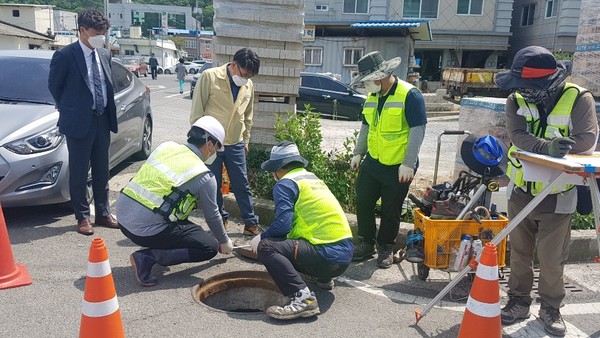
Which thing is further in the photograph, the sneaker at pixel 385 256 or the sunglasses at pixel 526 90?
the sneaker at pixel 385 256

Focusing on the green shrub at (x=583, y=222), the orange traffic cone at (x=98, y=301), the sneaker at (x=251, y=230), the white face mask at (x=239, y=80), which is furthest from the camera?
the green shrub at (x=583, y=222)

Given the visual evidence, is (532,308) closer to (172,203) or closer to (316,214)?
(316,214)

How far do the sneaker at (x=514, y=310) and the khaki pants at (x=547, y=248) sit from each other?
0.41ft

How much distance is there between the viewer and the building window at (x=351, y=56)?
23184mm

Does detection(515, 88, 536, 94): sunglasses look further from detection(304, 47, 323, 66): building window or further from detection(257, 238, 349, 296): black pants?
detection(304, 47, 323, 66): building window

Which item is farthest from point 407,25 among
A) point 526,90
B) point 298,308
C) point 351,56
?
point 298,308

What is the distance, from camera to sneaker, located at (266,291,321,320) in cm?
346

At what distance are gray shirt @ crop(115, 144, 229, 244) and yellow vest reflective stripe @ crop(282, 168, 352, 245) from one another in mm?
625

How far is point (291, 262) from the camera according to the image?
3697mm

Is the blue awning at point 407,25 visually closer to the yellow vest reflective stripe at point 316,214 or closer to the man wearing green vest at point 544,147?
the man wearing green vest at point 544,147

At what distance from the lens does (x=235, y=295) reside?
425 centimetres

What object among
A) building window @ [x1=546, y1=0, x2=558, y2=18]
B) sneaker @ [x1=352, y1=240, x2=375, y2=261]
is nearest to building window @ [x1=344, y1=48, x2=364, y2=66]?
building window @ [x1=546, y1=0, x2=558, y2=18]

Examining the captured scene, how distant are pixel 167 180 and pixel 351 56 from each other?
819 inches

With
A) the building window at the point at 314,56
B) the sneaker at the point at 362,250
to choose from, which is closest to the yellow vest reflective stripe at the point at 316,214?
the sneaker at the point at 362,250
